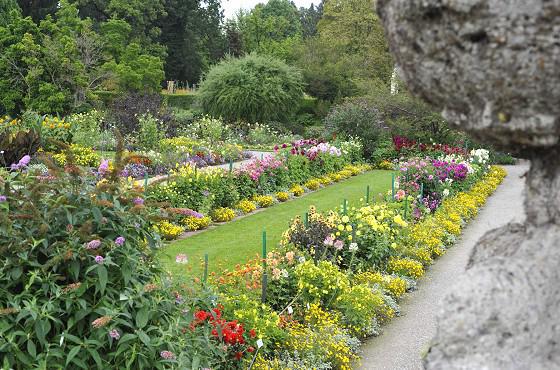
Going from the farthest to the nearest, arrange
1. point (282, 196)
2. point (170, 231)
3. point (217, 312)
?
point (282, 196) → point (170, 231) → point (217, 312)

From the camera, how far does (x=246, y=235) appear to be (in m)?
10.5

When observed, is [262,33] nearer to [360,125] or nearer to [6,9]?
[6,9]

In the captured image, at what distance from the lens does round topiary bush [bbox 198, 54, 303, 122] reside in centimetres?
2872

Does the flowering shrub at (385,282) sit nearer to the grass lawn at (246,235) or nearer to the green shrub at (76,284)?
the grass lawn at (246,235)

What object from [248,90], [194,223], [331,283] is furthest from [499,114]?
[248,90]

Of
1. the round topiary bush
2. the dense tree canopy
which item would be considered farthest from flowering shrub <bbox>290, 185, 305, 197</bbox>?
the round topiary bush

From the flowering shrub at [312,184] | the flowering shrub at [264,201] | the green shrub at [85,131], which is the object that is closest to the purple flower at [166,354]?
the flowering shrub at [264,201]

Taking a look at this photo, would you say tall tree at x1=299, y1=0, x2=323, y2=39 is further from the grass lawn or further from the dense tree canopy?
the grass lawn

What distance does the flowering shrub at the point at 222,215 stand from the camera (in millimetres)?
11789

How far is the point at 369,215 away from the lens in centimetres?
911

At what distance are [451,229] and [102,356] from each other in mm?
8608

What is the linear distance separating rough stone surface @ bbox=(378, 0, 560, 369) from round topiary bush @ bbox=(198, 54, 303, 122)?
27339 millimetres

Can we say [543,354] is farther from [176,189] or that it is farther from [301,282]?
[176,189]

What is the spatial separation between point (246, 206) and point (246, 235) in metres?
2.21
